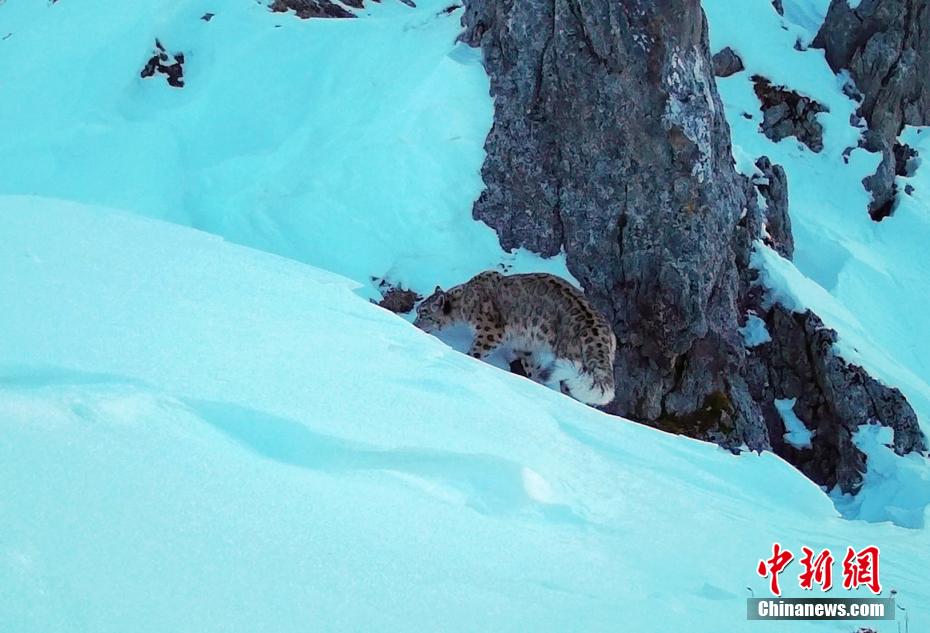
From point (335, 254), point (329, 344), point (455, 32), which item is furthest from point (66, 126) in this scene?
point (329, 344)

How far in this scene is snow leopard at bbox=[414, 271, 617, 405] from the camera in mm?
9352

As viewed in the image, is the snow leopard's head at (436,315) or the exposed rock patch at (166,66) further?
the exposed rock patch at (166,66)

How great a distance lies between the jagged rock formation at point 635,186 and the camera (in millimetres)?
11852

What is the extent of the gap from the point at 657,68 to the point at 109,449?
10.1m

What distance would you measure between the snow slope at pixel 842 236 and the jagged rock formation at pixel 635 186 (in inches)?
76.2

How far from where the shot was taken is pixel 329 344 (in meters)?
5.31

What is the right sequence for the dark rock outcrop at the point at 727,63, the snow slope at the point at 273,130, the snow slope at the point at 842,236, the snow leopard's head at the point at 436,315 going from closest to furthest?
the snow leopard's head at the point at 436,315 → the snow slope at the point at 273,130 → the snow slope at the point at 842,236 → the dark rock outcrop at the point at 727,63

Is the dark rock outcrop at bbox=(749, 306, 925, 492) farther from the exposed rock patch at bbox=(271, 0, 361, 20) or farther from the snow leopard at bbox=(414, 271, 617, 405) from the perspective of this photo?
the exposed rock patch at bbox=(271, 0, 361, 20)

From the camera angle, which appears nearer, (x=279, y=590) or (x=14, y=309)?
(x=279, y=590)

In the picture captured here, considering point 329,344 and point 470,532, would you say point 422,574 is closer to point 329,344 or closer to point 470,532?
point 470,532

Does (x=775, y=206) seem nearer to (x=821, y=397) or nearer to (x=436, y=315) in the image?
(x=821, y=397)

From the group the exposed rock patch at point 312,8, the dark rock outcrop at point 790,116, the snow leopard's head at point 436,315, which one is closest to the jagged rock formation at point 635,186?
the snow leopard's head at point 436,315

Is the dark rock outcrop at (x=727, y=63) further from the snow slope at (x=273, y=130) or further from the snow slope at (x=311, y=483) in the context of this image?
the snow slope at (x=311, y=483)

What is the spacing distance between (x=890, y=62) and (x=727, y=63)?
3798mm
